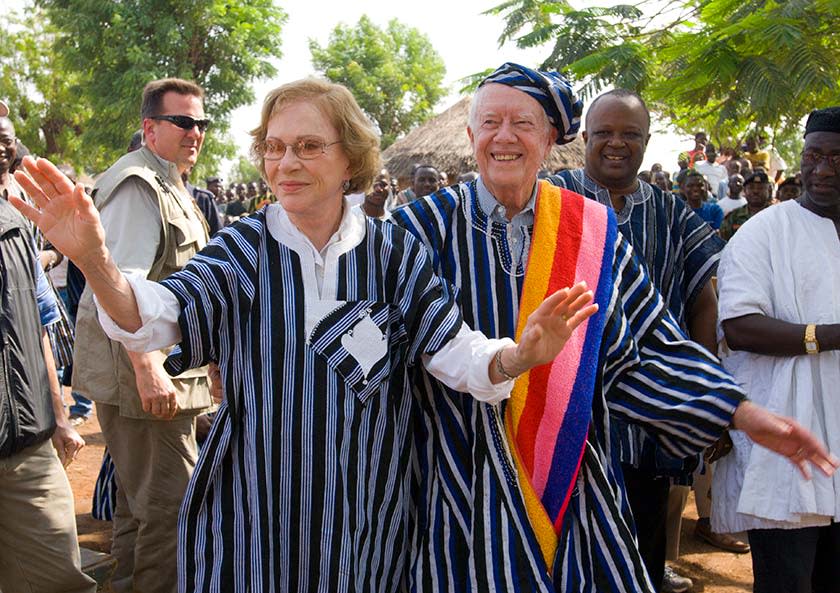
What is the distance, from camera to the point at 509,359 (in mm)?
2230

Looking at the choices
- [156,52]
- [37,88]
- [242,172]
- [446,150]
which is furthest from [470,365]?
[242,172]

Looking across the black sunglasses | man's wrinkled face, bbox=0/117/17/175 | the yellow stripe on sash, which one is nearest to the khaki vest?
the black sunglasses

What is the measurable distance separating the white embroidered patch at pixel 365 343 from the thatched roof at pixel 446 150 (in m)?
21.1

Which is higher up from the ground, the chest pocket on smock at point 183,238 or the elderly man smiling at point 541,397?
the chest pocket on smock at point 183,238

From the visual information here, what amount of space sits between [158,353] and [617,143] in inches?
81.7

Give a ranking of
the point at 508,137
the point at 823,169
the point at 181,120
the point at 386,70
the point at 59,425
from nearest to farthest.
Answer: the point at 508,137 → the point at 823,169 → the point at 59,425 → the point at 181,120 → the point at 386,70

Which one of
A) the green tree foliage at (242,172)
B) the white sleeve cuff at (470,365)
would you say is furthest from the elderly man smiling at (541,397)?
the green tree foliage at (242,172)

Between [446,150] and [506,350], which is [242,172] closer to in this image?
[446,150]

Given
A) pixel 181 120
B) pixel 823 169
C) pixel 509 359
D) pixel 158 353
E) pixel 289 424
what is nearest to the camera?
pixel 509 359

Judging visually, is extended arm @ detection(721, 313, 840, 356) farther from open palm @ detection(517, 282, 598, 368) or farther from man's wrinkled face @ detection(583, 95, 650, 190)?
open palm @ detection(517, 282, 598, 368)

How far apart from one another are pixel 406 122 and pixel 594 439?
4964cm

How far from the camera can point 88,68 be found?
2781cm

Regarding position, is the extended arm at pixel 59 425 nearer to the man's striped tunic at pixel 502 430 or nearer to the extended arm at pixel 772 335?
the man's striped tunic at pixel 502 430

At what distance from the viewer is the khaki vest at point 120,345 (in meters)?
3.91
